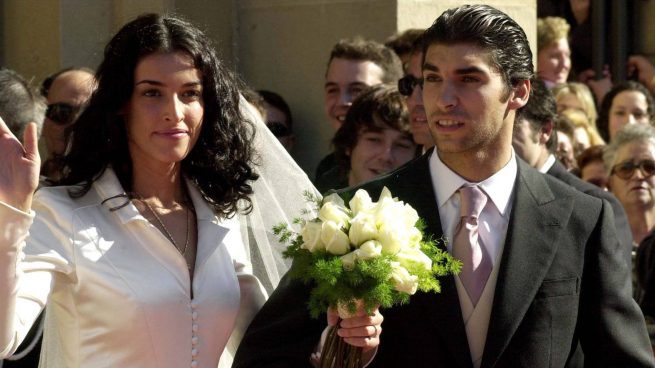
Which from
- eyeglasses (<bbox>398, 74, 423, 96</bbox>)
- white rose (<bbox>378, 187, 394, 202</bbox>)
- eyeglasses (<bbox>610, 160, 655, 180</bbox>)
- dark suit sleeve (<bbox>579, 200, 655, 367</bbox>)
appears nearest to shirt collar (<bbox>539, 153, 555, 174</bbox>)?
eyeglasses (<bbox>398, 74, 423, 96</bbox>)

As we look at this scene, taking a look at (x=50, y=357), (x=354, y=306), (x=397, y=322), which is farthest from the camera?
(x=50, y=357)

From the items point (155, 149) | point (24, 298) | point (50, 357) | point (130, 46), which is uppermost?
point (130, 46)

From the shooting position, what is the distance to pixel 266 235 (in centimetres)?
488

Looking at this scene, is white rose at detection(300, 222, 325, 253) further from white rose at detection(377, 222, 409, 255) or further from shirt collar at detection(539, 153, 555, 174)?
shirt collar at detection(539, 153, 555, 174)

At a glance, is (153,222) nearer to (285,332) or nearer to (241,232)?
(241,232)

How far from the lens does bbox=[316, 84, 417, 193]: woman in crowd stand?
6.19 m

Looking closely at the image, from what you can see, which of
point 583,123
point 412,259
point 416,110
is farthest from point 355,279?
point 583,123

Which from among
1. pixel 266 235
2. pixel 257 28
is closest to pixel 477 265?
pixel 266 235

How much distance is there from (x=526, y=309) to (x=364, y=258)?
57cm

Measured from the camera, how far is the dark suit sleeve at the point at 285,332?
416 cm

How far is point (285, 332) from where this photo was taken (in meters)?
4.18

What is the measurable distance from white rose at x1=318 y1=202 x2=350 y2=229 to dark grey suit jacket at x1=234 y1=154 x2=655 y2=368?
283 millimetres

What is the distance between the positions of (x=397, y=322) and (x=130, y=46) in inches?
52.1

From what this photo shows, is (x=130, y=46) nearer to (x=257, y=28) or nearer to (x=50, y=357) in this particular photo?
(x=50, y=357)
